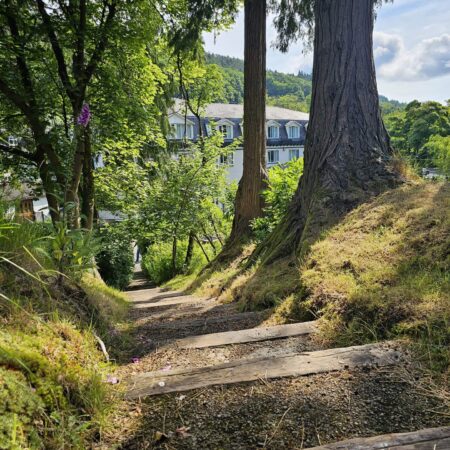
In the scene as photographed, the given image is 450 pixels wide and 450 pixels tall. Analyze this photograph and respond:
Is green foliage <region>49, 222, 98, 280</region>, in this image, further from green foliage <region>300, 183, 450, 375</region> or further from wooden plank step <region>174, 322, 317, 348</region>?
green foliage <region>300, 183, 450, 375</region>

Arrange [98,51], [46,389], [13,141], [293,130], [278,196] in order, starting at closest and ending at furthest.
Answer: [46,389] < [98,51] < [278,196] < [13,141] < [293,130]

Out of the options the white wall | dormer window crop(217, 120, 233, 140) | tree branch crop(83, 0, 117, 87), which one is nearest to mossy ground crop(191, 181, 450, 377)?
tree branch crop(83, 0, 117, 87)

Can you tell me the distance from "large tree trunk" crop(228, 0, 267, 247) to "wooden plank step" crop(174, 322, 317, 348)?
5729 mm

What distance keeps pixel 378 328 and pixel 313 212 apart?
225cm

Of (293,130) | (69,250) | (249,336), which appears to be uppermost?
(293,130)

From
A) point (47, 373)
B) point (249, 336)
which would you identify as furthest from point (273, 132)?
point (47, 373)

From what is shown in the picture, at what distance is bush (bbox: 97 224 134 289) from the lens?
13852mm

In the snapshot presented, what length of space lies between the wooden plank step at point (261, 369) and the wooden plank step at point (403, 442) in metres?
0.52

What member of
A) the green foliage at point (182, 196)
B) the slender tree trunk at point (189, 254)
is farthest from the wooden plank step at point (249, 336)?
the slender tree trunk at point (189, 254)

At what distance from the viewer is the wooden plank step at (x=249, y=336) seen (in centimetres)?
248

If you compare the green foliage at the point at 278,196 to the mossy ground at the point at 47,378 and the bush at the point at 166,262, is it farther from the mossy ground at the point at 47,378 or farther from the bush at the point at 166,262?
the bush at the point at 166,262

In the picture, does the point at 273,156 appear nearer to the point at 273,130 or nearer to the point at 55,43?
the point at 273,130

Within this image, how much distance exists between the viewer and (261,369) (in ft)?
6.04

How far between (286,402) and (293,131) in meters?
38.7
